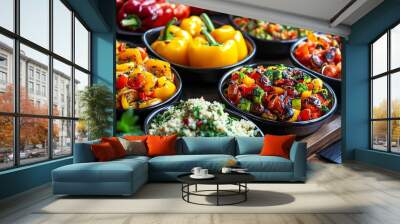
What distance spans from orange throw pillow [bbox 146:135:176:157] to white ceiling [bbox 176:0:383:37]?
3288 mm

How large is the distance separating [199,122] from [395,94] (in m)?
3.92

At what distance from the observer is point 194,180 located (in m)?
4.29

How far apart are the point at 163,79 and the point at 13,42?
3982 mm

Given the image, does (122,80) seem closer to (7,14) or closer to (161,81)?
(161,81)

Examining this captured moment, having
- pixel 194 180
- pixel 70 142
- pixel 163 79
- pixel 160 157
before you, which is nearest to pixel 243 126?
pixel 163 79

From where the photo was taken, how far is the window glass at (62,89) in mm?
6195

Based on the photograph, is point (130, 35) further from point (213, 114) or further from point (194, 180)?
point (194, 180)

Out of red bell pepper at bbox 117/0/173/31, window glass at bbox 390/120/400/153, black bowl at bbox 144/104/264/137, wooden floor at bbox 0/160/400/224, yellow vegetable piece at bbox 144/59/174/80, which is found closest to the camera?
wooden floor at bbox 0/160/400/224

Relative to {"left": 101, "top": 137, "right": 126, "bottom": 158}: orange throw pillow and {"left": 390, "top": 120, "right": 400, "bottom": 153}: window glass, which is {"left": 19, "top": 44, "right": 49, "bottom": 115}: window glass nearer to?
{"left": 101, "top": 137, "right": 126, "bottom": 158}: orange throw pillow

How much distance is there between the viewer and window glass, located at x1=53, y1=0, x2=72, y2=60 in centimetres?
623

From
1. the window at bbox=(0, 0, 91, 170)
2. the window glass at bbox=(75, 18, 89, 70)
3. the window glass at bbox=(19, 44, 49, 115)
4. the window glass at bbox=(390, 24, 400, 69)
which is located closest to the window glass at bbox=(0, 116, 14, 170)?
the window at bbox=(0, 0, 91, 170)

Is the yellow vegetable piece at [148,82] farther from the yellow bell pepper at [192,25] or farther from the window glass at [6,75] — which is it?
the window glass at [6,75]

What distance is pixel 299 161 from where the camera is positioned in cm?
571

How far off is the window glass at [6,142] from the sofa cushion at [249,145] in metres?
3.43
